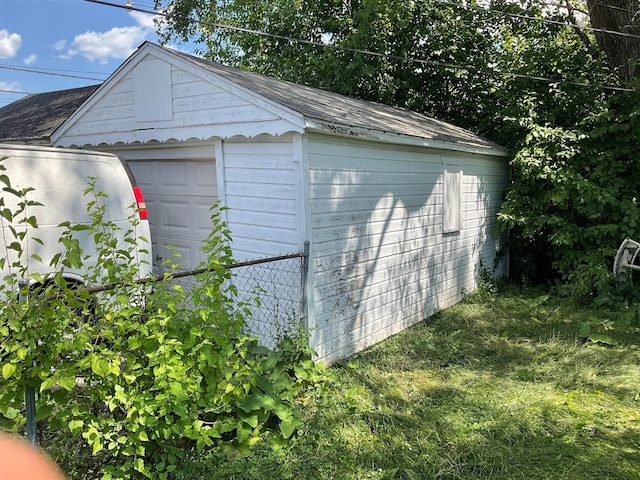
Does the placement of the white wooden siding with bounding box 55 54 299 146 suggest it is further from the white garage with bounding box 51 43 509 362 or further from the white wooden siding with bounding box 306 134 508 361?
the white wooden siding with bounding box 306 134 508 361

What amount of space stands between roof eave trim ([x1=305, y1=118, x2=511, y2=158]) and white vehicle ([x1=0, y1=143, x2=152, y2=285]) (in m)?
1.90

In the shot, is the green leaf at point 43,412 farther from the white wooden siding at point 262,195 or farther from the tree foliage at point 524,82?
the tree foliage at point 524,82

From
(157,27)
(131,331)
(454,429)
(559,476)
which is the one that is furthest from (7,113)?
(559,476)

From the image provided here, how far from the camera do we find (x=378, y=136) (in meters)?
5.36

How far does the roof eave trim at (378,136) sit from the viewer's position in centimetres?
444

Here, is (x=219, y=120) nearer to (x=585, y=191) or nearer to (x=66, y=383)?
(x=66, y=383)

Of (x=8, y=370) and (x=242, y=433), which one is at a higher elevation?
(x=8, y=370)

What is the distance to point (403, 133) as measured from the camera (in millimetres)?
5746

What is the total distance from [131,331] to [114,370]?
0.90 feet

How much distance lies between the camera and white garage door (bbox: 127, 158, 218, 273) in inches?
230

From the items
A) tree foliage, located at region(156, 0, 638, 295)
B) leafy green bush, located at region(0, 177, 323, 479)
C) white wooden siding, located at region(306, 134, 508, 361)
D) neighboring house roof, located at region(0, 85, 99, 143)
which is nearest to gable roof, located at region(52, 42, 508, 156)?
white wooden siding, located at region(306, 134, 508, 361)

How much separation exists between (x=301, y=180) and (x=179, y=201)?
2.37 metres

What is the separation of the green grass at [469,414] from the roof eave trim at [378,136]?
2.48 m

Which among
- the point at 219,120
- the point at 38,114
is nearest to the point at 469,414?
the point at 219,120
